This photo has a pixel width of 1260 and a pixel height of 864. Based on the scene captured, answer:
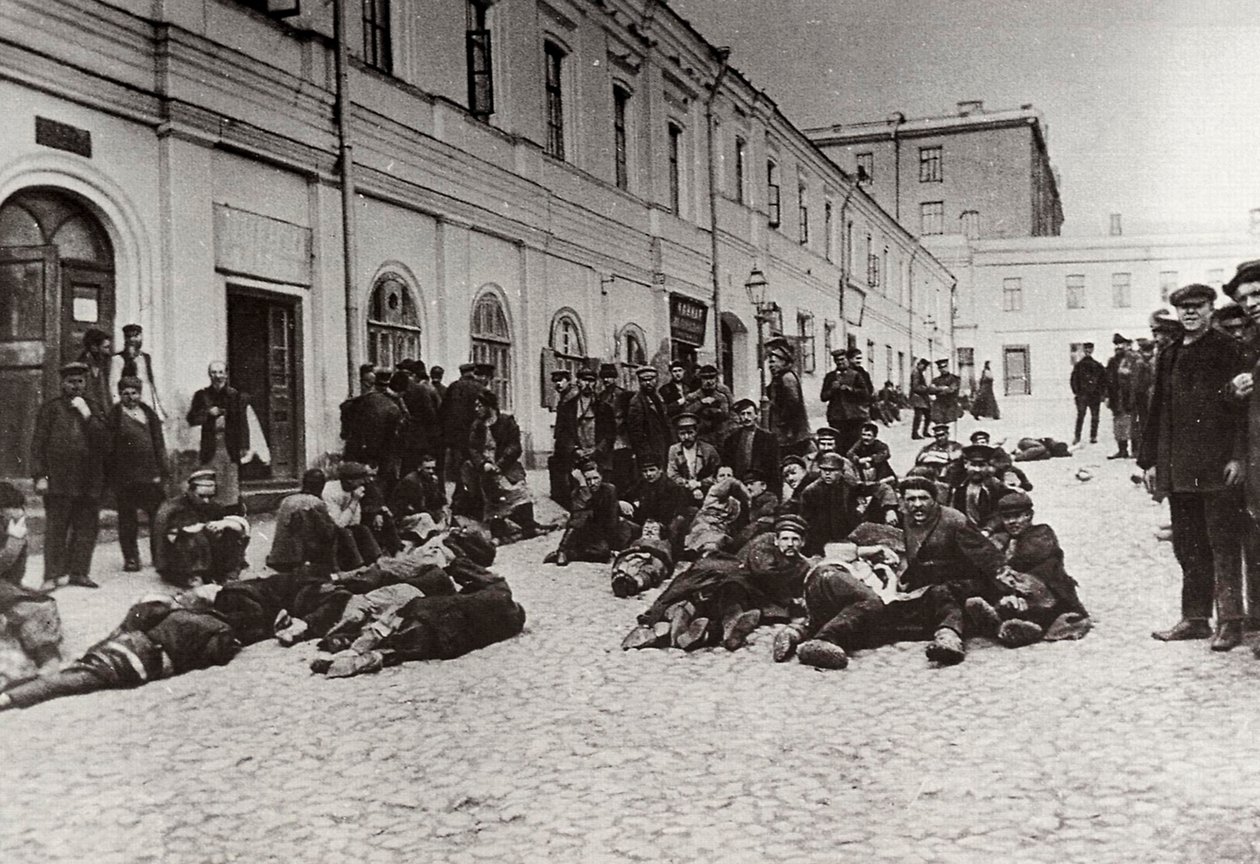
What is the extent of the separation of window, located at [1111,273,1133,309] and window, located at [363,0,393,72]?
2555mm

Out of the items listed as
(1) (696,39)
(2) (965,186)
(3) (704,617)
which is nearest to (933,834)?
(3) (704,617)

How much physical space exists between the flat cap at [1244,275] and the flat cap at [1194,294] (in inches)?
2.0

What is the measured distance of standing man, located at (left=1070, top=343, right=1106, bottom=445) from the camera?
3482mm

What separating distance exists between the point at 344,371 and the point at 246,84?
0.90 meters

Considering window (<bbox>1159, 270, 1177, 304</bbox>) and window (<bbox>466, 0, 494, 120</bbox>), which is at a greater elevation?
window (<bbox>466, 0, 494, 120</bbox>)

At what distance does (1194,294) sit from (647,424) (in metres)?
1.91

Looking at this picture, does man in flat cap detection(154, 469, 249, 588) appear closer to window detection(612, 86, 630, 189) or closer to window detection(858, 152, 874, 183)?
window detection(612, 86, 630, 189)

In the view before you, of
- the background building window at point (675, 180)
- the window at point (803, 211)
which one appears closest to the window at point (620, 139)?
the background building window at point (675, 180)

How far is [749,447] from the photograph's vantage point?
3.94 metres

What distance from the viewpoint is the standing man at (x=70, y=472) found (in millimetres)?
2771

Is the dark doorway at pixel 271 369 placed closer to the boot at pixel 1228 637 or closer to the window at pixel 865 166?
the window at pixel 865 166

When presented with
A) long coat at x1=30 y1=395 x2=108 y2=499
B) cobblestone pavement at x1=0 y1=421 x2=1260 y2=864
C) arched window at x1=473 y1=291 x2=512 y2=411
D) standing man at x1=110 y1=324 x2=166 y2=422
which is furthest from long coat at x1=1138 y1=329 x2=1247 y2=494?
long coat at x1=30 y1=395 x2=108 y2=499

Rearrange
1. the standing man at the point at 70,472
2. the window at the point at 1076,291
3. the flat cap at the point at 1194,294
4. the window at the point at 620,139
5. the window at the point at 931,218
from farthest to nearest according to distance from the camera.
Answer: the window at the point at 620,139 < the window at the point at 931,218 < the window at the point at 1076,291 < the flat cap at the point at 1194,294 < the standing man at the point at 70,472

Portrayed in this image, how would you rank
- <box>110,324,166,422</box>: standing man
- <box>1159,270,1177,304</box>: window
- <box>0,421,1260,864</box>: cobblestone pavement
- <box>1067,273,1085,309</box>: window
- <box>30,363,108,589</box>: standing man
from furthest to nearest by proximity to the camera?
<box>1067,273,1085,309</box>: window
<box>1159,270,1177,304</box>: window
<box>110,324,166,422</box>: standing man
<box>30,363,108,589</box>: standing man
<box>0,421,1260,864</box>: cobblestone pavement
